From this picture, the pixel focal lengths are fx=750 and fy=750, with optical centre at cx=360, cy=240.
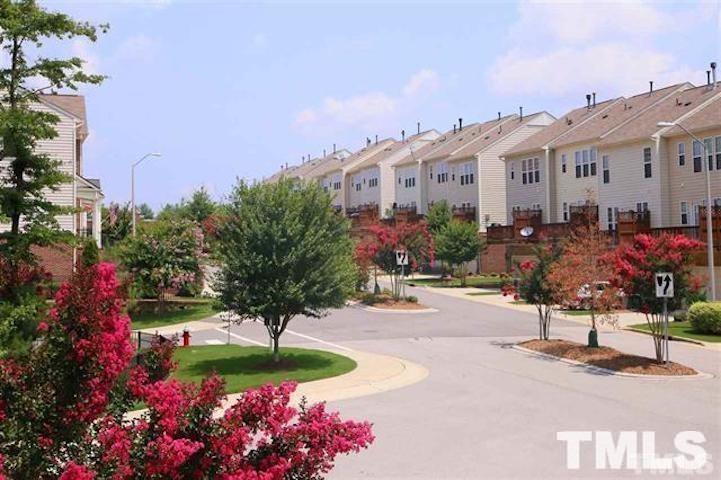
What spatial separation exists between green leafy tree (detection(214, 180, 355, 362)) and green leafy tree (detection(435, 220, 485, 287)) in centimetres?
3108

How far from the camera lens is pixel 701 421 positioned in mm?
14570

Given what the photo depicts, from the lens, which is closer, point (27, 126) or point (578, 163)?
point (27, 126)

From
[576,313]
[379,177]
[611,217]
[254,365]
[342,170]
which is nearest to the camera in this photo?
[254,365]

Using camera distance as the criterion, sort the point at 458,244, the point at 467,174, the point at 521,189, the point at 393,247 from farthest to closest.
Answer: the point at 467,174 < the point at 521,189 < the point at 458,244 < the point at 393,247

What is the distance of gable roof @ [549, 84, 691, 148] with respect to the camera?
49.4m

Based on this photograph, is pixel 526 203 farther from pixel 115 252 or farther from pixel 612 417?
pixel 612 417

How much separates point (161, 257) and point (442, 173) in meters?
36.1

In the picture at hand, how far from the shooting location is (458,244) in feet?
174

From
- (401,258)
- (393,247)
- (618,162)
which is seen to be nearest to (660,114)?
(618,162)

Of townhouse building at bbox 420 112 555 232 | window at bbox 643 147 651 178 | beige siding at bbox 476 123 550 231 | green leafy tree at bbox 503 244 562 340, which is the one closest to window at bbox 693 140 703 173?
window at bbox 643 147 651 178

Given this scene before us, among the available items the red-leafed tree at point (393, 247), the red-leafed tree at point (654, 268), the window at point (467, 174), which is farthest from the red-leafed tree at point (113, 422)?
the window at point (467, 174)

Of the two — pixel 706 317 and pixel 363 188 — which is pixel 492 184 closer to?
pixel 363 188

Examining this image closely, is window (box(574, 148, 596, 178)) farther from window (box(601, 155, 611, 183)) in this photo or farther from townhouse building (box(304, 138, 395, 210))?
townhouse building (box(304, 138, 395, 210))

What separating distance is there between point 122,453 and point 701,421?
12166 millimetres
